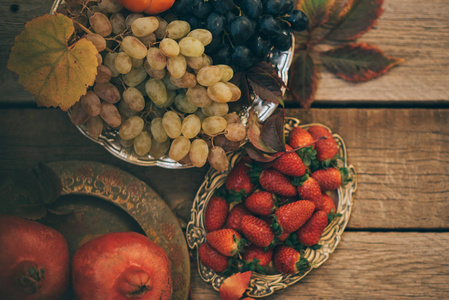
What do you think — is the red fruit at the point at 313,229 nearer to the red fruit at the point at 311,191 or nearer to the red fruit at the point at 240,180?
the red fruit at the point at 311,191

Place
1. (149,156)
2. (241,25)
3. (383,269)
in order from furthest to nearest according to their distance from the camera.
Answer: (383,269) → (149,156) → (241,25)

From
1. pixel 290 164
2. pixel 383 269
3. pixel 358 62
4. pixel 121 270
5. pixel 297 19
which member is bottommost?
pixel 383 269

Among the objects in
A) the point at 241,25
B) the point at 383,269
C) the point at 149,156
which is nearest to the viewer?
the point at 241,25

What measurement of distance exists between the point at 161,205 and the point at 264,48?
0.37m

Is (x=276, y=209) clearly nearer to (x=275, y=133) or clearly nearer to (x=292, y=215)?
(x=292, y=215)

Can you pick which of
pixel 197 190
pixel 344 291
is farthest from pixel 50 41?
pixel 344 291

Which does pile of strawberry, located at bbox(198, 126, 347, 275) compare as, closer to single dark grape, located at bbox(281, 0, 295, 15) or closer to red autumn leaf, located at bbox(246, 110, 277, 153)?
red autumn leaf, located at bbox(246, 110, 277, 153)

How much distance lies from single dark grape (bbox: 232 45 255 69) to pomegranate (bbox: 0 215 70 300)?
46 cm

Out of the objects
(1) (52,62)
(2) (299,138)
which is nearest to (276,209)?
(2) (299,138)

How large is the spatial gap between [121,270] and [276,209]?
0.99 feet

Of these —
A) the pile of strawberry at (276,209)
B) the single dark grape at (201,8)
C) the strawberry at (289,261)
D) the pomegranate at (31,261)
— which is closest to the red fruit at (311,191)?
the pile of strawberry at (276,209)

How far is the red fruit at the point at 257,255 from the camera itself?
0.66 m

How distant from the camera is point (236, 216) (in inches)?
26.2

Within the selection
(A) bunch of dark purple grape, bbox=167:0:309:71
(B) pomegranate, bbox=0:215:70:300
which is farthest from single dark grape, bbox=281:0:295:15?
(B) pomegranate, bbox=0:215:70:300
